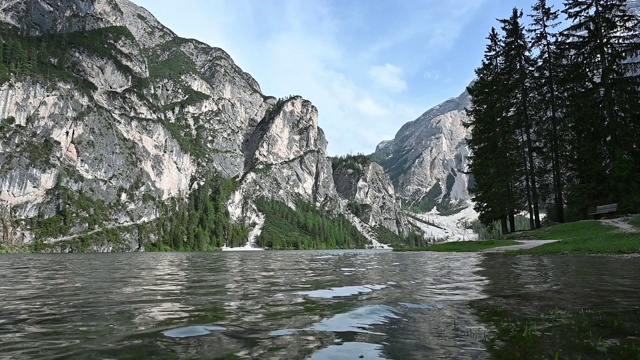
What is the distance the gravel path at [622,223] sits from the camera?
2625 cm

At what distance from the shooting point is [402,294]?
11484mm

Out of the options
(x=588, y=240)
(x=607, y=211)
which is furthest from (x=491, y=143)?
(x=588, y=240)

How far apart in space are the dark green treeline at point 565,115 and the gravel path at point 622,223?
4180 millimetres

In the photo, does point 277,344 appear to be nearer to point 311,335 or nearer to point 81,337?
point 311,335

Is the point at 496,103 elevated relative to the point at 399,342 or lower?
elevated

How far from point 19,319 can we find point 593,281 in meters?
15.4

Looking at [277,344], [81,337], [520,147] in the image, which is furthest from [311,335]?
[520,147]

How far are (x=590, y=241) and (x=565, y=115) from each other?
19592 millimetres

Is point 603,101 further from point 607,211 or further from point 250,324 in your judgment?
point 250,324

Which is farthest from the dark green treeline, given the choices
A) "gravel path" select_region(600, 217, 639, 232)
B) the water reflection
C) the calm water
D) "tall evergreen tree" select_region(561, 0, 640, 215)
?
the water reflection

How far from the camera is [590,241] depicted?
25891 millimetres

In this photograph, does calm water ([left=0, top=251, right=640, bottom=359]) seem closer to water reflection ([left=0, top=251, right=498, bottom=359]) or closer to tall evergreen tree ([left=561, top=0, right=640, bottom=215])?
water reflection ([left=0, top=251, right=498, bottom=359])

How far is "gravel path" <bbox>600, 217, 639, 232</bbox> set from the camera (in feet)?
86.1

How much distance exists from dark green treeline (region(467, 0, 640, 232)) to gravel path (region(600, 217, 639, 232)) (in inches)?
165
